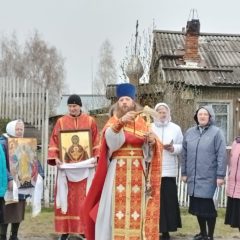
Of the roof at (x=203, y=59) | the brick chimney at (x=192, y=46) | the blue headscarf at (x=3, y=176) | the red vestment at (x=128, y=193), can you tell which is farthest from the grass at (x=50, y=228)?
the brick chimney at (x=192, y=46)

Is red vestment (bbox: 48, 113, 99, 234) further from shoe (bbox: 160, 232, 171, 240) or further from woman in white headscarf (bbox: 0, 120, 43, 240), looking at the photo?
shoe (bbox: 160, 232, 171, 240)

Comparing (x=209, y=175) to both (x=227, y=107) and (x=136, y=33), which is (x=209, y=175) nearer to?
(x=136, y=33)

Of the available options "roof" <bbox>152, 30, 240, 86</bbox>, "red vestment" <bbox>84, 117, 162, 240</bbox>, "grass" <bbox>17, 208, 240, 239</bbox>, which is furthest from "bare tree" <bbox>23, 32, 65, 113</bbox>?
"red vestment" <bbox>84, 117, 162, 240</bbox>

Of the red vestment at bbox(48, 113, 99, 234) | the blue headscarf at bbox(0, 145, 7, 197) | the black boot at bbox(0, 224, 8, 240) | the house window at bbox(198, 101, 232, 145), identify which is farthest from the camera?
the house window at bbox(198, 101, 232, 145)

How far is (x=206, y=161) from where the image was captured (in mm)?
7203

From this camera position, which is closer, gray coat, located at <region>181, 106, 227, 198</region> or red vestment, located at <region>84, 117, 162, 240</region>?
red vestment, located at <region>84, 117, 162, 240</region>

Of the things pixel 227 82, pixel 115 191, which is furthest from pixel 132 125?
pixel 227 82

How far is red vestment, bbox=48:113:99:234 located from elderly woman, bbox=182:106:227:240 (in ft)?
4.21

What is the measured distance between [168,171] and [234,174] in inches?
34.9

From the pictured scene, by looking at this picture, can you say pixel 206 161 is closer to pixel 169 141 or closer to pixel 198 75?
pixel 169 141

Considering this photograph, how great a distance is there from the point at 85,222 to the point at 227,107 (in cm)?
1390

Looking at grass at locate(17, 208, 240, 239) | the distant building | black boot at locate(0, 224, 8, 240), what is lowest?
grass at locate(17, 208, 240, 239)

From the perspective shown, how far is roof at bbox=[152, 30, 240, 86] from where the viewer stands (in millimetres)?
18297

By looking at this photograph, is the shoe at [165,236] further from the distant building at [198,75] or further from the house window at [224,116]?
the house window at [224,116]
